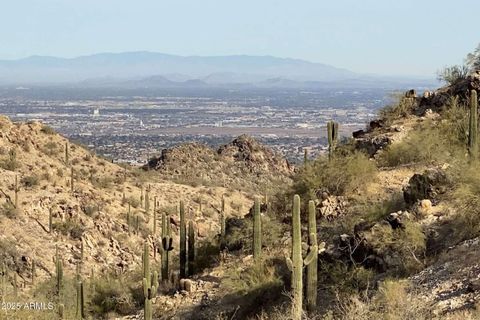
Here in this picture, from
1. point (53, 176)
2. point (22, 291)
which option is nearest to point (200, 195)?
point (53, 176)

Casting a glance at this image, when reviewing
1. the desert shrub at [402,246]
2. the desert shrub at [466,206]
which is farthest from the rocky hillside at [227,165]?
the desert shrub at [466,206]

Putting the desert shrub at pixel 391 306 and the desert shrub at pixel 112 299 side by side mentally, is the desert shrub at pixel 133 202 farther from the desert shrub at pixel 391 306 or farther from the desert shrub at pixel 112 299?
the desert shrub at pixel 391 306

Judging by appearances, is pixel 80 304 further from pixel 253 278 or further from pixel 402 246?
pixel 402 246

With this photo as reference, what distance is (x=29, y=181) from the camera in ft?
103

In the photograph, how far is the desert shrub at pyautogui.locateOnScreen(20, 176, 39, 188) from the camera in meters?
31.4

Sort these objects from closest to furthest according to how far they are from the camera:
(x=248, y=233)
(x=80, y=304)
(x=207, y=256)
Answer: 1. (x=80, y=304)
2. (x=248, y=233)
3. (x=207, y=256)

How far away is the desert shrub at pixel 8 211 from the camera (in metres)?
28.6

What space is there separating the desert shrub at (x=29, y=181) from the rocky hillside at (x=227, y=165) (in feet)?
38.9

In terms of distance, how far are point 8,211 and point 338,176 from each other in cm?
1552

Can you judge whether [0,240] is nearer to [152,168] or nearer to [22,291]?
[22,291]

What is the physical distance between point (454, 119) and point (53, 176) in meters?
19.8

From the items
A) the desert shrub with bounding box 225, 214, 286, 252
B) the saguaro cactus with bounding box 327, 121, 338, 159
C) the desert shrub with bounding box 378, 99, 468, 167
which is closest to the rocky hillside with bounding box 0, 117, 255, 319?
the desert shrub with bounding box 225, 214, 286, 252

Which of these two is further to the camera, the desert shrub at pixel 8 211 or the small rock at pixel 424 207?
the desert shrub at pixel 8 211

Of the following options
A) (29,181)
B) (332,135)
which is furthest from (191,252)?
(29,181)
